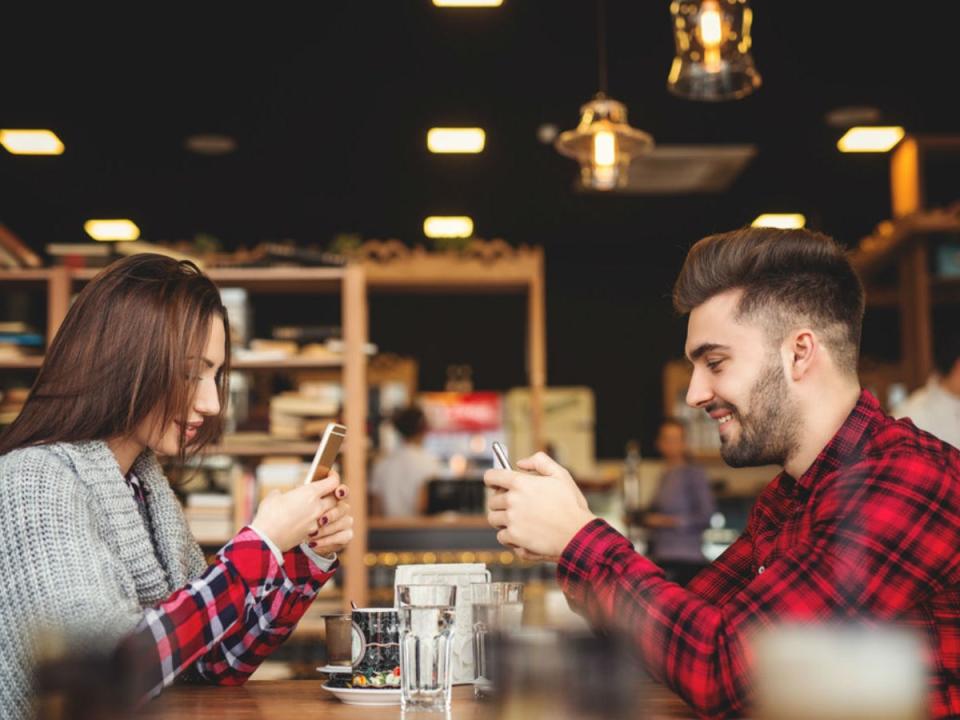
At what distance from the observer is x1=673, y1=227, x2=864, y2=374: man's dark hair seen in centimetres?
172

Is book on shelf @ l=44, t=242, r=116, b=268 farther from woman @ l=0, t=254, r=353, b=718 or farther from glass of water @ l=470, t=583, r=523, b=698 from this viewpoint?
glass of water @ l=470, t=583, r=523, b=698

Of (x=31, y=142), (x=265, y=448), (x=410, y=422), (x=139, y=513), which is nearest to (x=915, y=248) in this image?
(x=410, y=422)

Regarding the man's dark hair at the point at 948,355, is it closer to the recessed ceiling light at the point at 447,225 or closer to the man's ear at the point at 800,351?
the man's ear at the point at 800,351

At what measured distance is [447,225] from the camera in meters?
9.41

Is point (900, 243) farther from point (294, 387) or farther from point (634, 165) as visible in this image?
point (294, 387)

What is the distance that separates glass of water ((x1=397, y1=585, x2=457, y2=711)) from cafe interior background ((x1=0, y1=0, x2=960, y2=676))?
14.4 inches

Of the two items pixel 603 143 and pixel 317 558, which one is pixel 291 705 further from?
pixel 603 143

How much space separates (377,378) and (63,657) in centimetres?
1033

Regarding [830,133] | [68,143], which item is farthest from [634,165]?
[68,143]

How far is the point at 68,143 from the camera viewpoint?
23.4ft

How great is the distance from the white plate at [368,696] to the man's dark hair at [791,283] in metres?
0.83

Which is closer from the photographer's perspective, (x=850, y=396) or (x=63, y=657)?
(x=63, y=657)

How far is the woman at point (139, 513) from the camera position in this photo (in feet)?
4.86

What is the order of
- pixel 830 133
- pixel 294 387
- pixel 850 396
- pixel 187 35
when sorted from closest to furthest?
pixel 850 396
pixel 294 387
pixel 187 35
pixel 830 133
